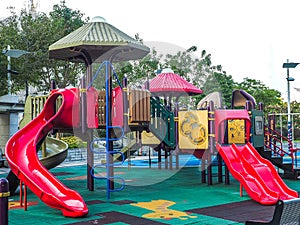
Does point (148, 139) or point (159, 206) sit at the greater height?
point (148, 139)

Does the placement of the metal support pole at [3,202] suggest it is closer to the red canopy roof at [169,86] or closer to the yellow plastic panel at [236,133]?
the yellow plastic panel at [236,133]

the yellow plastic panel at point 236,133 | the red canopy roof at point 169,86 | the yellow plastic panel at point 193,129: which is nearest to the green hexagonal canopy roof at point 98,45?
the yellow plastic panel at point 193,129

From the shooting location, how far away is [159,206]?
8.88m

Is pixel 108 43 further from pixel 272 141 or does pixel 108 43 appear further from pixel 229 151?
pixel 272 141

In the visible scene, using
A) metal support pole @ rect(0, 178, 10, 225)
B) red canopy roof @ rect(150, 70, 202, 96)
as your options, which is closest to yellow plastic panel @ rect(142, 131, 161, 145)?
red canopy roof @ rect(150, 70, 202, 96)

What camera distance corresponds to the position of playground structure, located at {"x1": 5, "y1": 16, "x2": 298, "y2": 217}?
28.4ft

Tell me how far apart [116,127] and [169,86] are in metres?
7.81

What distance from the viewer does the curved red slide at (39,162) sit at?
803cm

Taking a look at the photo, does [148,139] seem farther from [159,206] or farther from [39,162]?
[39,162]

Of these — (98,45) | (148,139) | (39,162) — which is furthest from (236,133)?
(148,139)

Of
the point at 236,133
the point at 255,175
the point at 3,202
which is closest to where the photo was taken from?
the point at 3,202

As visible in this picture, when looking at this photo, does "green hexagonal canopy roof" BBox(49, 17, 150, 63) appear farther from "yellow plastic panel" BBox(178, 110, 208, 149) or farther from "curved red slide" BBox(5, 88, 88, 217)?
"yellow plastic panel" BBox(178, 110, 208, 149)

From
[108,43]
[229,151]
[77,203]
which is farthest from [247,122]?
[77,203]

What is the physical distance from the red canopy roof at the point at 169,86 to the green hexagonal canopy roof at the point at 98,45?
595cm
